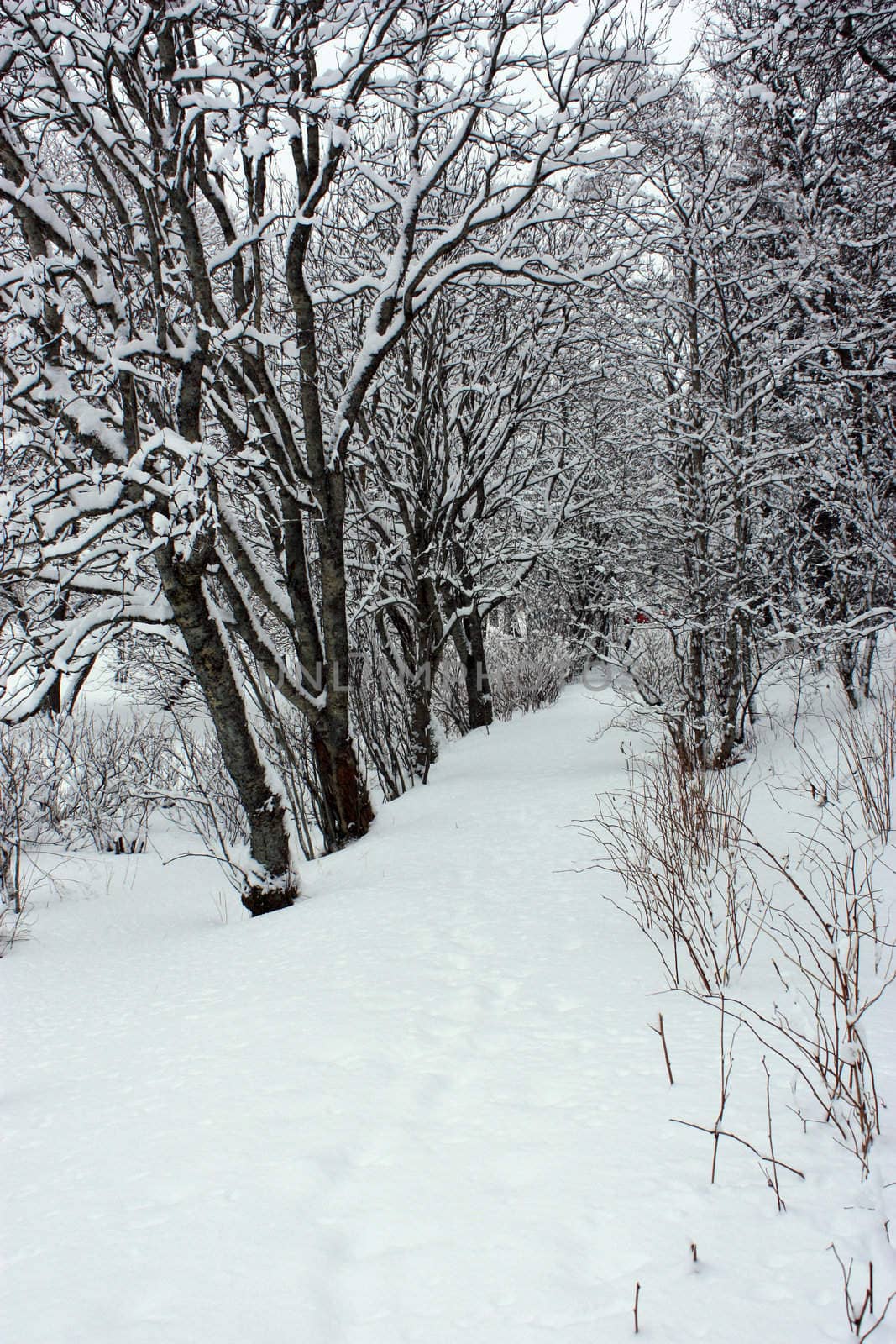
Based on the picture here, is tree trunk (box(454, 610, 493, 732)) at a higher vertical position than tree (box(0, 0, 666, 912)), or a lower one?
lower

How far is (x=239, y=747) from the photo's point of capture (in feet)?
17.1

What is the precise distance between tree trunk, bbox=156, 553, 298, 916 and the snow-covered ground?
5.14 ft

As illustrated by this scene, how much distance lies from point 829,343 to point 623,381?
3976 millimetres

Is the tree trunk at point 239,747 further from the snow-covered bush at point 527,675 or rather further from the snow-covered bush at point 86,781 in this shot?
the snow-covered bush at point 527,675

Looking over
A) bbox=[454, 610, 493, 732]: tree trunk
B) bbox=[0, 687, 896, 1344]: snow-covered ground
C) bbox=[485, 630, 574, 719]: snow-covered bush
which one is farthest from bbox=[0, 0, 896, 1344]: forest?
bbox=[485, 630, 574, 719]: snow-covered bush

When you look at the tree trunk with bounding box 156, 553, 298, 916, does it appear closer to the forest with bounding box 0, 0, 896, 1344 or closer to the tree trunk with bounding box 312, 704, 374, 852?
the forest with bounding box 0, 0, 896, 1344

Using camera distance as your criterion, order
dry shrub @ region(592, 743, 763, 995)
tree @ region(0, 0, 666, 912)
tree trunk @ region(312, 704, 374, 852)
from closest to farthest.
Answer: dry shrub @ region(592, 743, 763, 995)
tree @ region(0, 0, 666, 912)
tree trunk @ region(312, 704, 374, 852)

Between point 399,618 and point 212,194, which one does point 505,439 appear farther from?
point 212,194

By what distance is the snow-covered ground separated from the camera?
4.25 ft

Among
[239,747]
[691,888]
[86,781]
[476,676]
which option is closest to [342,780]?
[239,747]

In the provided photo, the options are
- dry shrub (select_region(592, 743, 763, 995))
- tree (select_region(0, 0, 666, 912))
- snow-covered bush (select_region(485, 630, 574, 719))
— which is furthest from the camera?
snow-covered bush (select_region(485, 630, 574, 719))

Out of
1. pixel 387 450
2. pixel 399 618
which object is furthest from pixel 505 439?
pixel 399 618

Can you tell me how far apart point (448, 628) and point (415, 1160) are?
6359 millimetres

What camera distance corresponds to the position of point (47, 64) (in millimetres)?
4383
